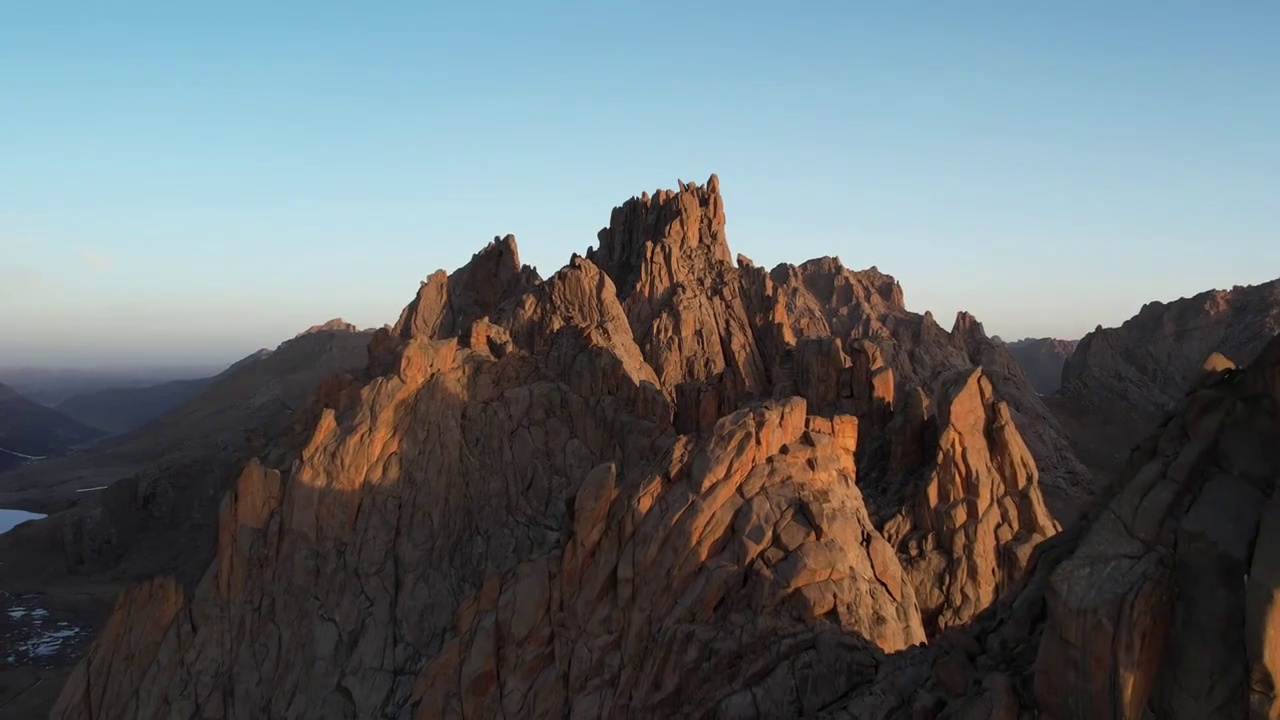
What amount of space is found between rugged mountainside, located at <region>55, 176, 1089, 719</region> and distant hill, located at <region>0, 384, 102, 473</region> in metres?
128

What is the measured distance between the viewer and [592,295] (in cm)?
4991

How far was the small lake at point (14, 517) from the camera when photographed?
8894cm

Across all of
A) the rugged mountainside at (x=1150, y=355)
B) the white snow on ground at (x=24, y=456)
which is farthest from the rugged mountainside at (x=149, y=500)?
the rugged mountainside at (x=1150, y=355)

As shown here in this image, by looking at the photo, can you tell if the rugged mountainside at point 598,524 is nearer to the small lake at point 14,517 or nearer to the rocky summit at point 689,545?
the rocky summit at point 689,545

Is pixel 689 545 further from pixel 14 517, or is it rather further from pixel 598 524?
pixel 14 517

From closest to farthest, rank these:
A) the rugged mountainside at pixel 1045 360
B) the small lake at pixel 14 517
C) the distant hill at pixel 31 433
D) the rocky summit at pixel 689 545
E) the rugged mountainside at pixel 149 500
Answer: the rocky summit at pixel 689 545 → the rugged mountainside at pixel 149 500 → the small lake at pixel 14 517 → the rugged mountainside at pixel 1045 360 → the distant hill at pixel 31 433

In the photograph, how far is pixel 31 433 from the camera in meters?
171

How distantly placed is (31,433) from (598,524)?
184m

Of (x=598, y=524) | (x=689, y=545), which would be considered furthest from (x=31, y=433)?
(x=689, y=545)

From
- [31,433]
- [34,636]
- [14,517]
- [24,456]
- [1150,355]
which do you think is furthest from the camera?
[31,433]

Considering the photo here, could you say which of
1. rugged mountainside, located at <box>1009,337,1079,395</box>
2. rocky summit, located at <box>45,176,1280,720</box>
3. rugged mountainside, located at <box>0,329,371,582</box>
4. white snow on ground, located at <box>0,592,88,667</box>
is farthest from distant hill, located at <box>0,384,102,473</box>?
rugged mountainside, located at <box>1009,337,1079,395</box>

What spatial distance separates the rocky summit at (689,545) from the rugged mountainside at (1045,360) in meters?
96.0

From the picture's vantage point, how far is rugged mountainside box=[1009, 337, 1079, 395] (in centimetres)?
14781

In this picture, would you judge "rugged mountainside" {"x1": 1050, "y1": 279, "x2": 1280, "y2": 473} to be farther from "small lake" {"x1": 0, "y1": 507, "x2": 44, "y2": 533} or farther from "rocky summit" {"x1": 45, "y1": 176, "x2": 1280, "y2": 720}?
"small lake" {"x1": 0, "y1": 507, "x2": 44, "y2": 533}
